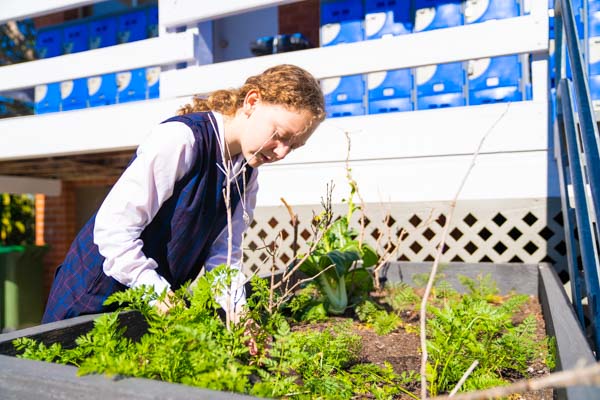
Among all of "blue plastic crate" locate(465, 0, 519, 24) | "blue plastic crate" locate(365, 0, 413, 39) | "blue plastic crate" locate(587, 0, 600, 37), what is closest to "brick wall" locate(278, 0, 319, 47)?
"blue plastic crate" locate(365, 0, 413, 39)

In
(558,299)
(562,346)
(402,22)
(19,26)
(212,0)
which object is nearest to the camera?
(562,346)

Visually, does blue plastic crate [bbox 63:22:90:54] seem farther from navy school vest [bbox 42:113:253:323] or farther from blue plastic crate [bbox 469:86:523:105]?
navy school vest [bbox 42:113:253:323]

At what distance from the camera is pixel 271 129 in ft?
5.79

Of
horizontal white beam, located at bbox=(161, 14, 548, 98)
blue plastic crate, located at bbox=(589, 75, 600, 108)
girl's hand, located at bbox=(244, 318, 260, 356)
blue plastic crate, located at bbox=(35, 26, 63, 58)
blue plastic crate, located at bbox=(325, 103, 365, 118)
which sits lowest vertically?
girl's hand, located at bbox=(244, 318, 260, 356)

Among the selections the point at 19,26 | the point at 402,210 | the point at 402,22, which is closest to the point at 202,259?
the point at 402,210

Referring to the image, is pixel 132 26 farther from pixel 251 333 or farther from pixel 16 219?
pixel 251 333

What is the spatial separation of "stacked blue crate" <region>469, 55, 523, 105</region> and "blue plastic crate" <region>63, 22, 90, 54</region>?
498 cm

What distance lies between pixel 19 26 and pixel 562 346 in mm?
9719

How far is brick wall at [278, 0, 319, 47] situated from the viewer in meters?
6.96

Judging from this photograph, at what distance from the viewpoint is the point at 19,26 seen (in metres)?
8.62

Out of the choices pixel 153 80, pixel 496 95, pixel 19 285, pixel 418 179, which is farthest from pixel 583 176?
pixel 19 285

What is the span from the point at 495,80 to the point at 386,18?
4.05ft

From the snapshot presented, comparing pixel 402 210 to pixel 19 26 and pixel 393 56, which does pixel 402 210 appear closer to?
pixel 393 56

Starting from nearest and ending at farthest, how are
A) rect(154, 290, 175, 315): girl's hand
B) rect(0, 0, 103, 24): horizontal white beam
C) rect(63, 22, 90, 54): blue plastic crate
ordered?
rect(154, 290, 175, 315): girl's hand → rect(0, 0, 103, 24): horizontal white beam → rect(63, 22, 90, 54): blue plastic crate
